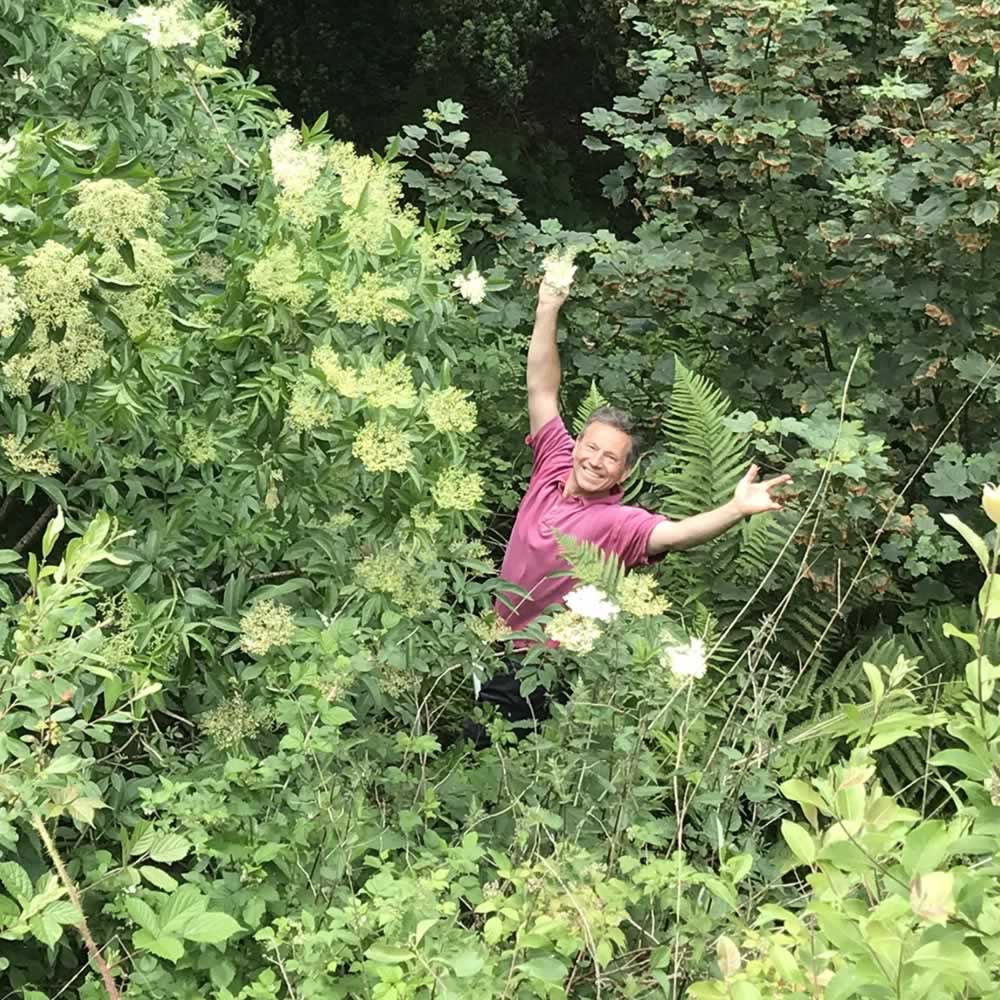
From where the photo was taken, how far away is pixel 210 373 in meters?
2.37

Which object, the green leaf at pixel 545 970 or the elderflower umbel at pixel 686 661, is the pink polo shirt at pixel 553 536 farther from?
the green leaf at pixel 545 970

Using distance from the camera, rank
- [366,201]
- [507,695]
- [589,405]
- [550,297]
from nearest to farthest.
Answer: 1. [366,201]
2. [507,695]
3. [550,297]
4. [589,405]

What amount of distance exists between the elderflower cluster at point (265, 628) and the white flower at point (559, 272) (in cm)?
216

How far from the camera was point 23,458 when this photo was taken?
2.01m

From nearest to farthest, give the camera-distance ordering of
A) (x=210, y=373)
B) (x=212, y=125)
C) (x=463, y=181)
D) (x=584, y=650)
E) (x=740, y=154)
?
(x=584, y=650) → (x=210, y=373) → (x=212, y=125) → (x=740, y=154) → (x=463, y=181)

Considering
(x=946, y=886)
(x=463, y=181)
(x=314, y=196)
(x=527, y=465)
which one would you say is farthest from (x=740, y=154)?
(x=946, y=886)

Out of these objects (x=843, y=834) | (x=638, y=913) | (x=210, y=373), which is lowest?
(x=638, y=913)

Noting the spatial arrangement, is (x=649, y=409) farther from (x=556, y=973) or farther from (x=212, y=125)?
(x=556, y=973)

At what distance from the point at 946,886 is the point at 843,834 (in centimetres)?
33

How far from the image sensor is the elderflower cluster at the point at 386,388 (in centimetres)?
210

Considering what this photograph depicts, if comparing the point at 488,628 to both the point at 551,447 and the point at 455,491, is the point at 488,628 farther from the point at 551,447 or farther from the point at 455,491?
the point at 551,447

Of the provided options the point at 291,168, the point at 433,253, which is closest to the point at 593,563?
the point at 433,253

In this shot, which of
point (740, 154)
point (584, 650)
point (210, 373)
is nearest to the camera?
point (584, 650)

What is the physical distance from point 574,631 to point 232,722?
2.24 feet
